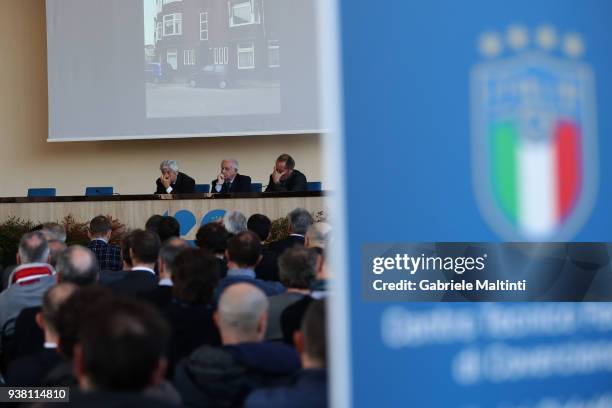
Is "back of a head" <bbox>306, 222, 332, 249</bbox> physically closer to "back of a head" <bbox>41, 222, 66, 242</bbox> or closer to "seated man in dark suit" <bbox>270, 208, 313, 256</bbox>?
"seated man in dark suit" <bbox>270, 208, 313, 256</bbox>

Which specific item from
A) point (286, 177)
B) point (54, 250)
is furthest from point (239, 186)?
point (54, 250)

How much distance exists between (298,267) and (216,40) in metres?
8.63

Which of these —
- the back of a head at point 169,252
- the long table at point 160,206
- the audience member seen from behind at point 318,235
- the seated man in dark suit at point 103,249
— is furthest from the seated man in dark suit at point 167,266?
the long table at point 160,206

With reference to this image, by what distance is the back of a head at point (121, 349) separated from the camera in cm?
169

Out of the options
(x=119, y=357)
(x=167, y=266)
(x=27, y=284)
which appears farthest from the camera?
(x=27, y=284)

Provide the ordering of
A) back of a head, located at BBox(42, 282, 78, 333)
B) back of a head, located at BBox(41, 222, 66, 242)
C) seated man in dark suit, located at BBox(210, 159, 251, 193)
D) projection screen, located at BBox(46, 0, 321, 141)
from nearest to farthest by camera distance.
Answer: back of a head, located at BBox(42, 282, 78, 333)
back of a head, located at BBox(41, 222, 66, 242)
seated man in dark suit, located at BBox(210, 159, 251, 193)
projection screen, located at BBox(46, 0, 321, 141)

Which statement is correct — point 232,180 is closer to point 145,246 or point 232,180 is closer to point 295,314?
point 145,246

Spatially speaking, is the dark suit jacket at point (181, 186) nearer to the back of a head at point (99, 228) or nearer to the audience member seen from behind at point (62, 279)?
the back of a head at point (99, 228)

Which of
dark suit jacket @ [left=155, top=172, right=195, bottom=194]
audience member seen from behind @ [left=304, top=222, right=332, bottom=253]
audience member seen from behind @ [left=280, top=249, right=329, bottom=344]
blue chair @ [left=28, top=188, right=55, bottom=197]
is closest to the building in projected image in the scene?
blue chair @ [left=28, top=188, right=55, bottom=197]

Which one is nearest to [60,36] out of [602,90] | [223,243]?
[223,243]

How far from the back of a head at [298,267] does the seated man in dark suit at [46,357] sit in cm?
97

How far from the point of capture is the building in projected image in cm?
1159

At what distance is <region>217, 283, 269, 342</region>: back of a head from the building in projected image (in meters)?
9.11

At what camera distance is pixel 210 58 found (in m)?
11.7
